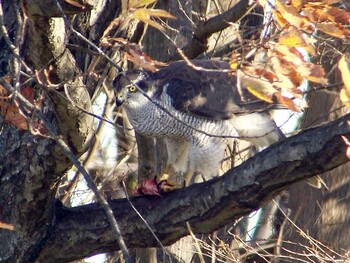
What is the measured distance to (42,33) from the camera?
4.36m

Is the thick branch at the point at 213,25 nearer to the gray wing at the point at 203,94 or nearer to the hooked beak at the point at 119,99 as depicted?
the gray wing at the point at 203,94

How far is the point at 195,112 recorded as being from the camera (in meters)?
6.44

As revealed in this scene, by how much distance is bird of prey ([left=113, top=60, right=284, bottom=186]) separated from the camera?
6430mm

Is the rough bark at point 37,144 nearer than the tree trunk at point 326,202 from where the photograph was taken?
Yes

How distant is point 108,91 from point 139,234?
2.10 meters

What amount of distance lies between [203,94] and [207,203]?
5.59 ft

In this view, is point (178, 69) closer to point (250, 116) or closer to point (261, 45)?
point (250, 116)

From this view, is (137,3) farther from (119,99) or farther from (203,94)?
(203,94)

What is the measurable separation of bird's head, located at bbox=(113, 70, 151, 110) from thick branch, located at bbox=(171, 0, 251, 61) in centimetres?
47

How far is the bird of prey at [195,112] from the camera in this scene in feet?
21.1

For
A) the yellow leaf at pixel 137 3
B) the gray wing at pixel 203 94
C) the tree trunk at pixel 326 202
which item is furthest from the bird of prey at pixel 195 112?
the yellow leaf at pixel 137 3

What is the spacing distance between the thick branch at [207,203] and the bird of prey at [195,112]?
1104 mm

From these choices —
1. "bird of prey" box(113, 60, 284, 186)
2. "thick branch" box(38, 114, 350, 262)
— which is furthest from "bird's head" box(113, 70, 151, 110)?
"thick branch" box(38, 114, 350, 262)

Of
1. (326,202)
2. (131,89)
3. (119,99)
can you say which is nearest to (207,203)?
(119,99)
